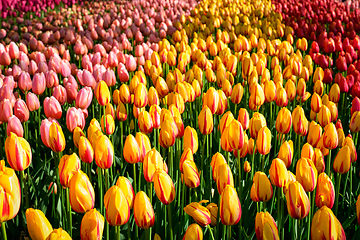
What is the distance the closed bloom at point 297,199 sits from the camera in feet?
3.61

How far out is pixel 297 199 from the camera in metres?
1.11


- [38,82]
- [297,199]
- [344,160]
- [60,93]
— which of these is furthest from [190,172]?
[38,82]

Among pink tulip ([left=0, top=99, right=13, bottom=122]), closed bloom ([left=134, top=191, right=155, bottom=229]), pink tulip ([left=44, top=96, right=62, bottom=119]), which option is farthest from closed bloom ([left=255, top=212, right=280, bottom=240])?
pink tulip ([left=0, top=99, right=13, bottom=122])

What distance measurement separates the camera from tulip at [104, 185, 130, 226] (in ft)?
3.43

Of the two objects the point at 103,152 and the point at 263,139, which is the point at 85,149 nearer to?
the point at 103,152

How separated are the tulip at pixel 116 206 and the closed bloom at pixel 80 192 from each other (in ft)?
0.28

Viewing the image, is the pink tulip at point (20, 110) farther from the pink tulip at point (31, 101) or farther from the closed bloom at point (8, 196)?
the closed bloom at point (8, 196)

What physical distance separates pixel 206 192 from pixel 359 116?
2.58 ft

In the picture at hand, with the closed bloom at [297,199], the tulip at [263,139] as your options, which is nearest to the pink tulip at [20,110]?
the tulip at [263,139]

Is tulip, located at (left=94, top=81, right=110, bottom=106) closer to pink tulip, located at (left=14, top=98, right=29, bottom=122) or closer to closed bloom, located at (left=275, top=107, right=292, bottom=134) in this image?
pink tulip, located at (left=14, top=98, right=29, bottom=122)

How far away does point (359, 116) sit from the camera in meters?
1.78

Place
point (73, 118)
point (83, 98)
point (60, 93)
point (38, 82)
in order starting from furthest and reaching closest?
point (38, 82)
point (60, 93)
point (83, 98)
point (73, 118)

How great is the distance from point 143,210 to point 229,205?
0.24m

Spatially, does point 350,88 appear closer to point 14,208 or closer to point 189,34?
point 14,208
